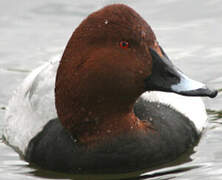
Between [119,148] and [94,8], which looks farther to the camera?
[94,8]

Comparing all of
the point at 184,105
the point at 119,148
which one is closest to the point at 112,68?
the point at 119,148

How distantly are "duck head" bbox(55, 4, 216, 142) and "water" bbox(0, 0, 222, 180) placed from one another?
3.89ft

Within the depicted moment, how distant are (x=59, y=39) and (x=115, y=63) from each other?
383 centimetres

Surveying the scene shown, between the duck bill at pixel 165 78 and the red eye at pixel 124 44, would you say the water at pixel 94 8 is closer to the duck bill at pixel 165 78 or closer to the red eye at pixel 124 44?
the duck bill at pixel 165 78

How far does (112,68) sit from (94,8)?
4473 millimetres

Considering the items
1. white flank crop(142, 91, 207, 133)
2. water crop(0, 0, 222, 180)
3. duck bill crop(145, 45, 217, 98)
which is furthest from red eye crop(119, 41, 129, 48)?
water crop(0, 0, 222, 180)

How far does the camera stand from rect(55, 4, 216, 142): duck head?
5559 mm

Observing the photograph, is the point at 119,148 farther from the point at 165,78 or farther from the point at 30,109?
the point at 30,109

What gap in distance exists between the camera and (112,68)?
5590 millimetres

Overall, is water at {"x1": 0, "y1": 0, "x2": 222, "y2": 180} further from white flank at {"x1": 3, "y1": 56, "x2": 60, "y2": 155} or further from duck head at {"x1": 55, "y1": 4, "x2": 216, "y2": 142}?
duck head at {"x1": 55, "y1": 4, "x2": 216, "y2": 142}

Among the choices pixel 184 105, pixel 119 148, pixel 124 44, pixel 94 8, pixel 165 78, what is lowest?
pixel 119 148

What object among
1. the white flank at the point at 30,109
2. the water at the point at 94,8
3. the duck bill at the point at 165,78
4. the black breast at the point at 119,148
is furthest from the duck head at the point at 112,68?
the water at the point at 94,8

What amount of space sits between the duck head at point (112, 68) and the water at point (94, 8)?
3.89ft

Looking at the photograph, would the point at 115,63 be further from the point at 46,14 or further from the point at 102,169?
the point at 46,14
